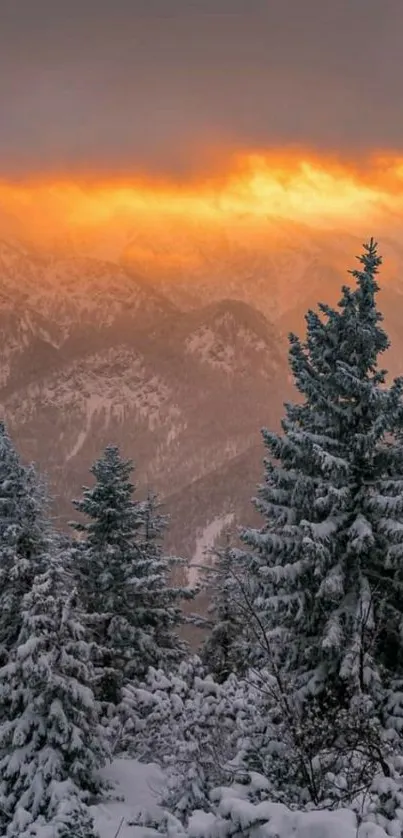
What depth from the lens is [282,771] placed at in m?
10.1

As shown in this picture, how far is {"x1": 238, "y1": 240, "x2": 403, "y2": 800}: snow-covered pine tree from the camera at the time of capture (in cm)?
1353

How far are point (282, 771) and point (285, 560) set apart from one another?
18.2ft

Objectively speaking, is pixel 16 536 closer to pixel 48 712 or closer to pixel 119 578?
pixel 48 712

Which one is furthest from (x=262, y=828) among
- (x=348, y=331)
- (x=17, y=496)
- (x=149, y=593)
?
(x=149, y=593)

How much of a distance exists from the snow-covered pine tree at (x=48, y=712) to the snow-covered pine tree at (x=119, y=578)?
23.3ft

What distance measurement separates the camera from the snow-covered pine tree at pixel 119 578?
2261cm

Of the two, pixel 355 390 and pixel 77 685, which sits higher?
pixel 355 390

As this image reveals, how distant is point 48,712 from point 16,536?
4.13 meters

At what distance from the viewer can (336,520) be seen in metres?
13.9

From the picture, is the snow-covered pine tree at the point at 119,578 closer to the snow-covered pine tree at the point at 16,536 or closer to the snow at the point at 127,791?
the snow-covered pine tree at the point at 16,536

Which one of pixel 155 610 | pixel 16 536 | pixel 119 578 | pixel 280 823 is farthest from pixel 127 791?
pixel 280 823

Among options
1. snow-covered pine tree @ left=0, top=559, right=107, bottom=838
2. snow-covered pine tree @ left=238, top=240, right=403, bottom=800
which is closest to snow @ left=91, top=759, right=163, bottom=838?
snow-covered pine tree @ left=0, top=559, right=107, bottom=838

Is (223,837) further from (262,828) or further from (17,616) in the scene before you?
(17,616)

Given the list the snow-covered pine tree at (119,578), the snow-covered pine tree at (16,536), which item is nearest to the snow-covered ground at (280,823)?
the snow-covered pine tree at (16,536)
